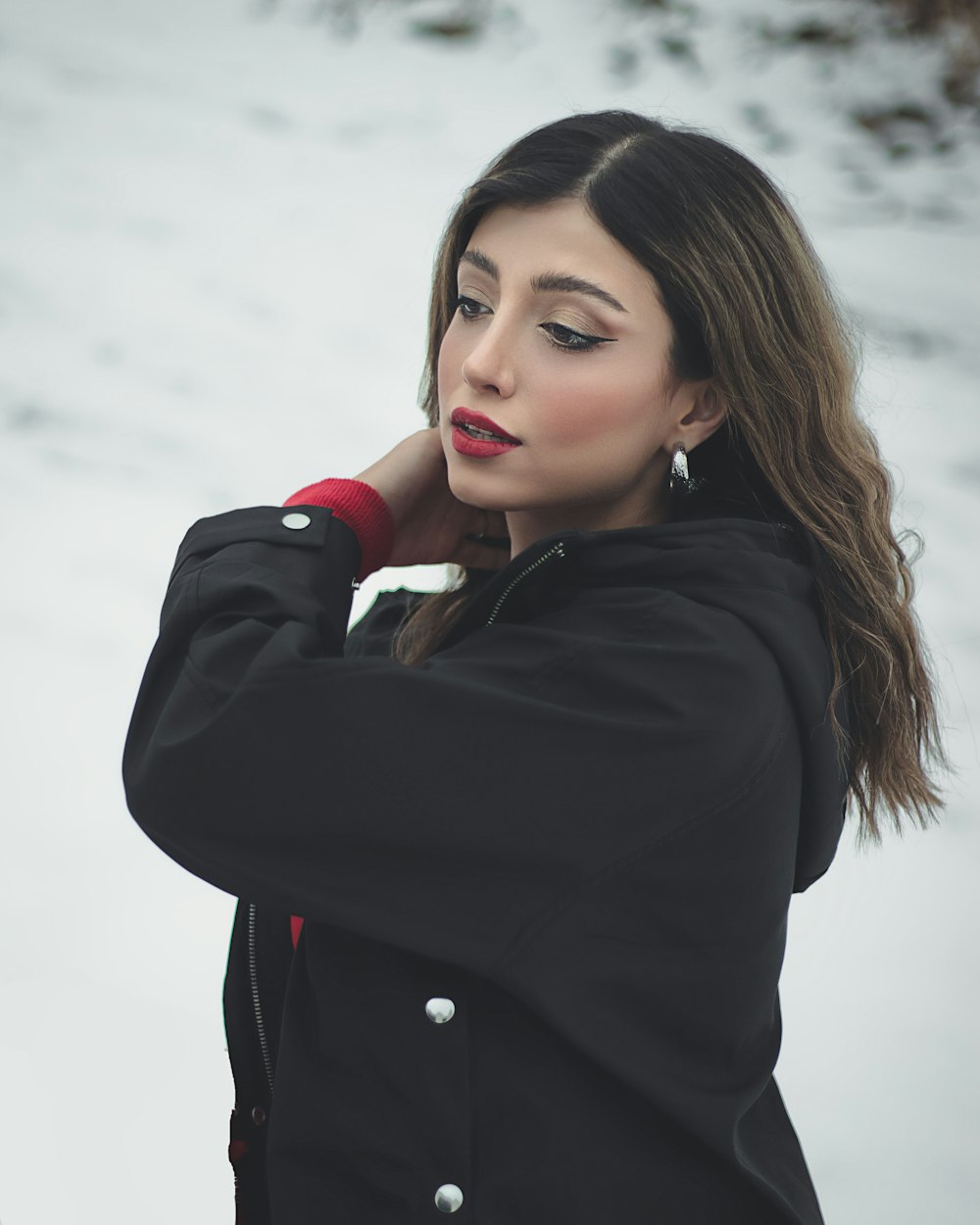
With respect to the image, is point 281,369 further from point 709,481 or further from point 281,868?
point 281,868

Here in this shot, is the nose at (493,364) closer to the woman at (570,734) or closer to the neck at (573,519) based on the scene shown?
the woman at (570,734)

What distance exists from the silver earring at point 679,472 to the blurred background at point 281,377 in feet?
5.00

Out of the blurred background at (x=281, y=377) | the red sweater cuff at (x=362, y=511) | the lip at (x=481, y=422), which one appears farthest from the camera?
the blurred background at (x=281, y=377)

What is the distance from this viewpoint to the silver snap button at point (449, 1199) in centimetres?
126

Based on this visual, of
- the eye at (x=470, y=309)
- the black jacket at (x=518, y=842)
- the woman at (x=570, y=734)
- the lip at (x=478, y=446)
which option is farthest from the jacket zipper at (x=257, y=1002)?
the eye at (x=470, y=309)

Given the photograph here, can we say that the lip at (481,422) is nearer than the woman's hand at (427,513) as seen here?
Yes

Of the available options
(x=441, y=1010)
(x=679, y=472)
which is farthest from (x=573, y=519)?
(x=441, y=1010)

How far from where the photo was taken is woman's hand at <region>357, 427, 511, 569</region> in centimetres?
158

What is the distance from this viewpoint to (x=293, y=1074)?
133 cm

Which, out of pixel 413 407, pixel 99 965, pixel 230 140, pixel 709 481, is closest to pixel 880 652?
pixel 709 481

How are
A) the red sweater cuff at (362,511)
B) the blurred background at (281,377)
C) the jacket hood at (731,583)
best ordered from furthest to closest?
the blurred background at (281,377), the red sweater cuff at (362,511), the jacket hood at (731,583)

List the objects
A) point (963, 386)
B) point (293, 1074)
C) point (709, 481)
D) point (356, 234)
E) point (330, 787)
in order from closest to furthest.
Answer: point (330, 787)
point (293, 1074)
point (709, 481)
point (963, 386)
point (356, 234)

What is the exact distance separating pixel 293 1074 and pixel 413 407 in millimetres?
2550

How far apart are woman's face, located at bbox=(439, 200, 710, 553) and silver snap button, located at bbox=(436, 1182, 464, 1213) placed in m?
0.63
